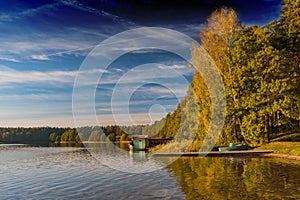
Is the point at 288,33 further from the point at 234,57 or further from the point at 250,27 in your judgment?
the point at 234,57

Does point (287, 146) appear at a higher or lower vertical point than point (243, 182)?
higher

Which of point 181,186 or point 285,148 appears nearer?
point 181,186

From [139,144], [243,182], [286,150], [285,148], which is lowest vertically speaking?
[243,182]

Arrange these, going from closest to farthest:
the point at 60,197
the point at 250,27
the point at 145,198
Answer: the point at 145,198 → the point at 60,197 → the point at 250,27

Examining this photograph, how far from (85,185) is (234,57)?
3125 centimetres

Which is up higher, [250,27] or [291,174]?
[250,27]

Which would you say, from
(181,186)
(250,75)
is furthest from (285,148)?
(181,186)

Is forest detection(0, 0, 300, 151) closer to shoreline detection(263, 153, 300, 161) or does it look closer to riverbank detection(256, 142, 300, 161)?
riverbank detection(256, 142, 300, 161)

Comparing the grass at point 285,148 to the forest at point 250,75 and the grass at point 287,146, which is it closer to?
the grass at point 287,146

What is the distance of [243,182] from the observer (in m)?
21.5

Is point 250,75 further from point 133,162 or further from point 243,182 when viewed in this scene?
point 243,182

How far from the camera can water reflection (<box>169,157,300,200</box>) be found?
57.4ft

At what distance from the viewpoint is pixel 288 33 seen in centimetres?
4894

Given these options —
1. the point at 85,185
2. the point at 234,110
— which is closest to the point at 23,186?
the point at 85,185
